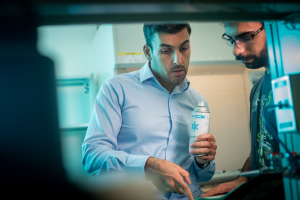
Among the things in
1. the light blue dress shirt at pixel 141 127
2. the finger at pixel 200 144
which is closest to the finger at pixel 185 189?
the finger at pixel 200 144

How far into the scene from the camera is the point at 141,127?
1.43m

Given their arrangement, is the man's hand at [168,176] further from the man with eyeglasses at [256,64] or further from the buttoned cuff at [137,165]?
the man with eyeglasses at [256,64]

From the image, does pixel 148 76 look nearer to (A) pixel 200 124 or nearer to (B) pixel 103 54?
(A) pixel 200 124

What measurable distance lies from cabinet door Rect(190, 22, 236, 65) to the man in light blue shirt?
3.18 ft

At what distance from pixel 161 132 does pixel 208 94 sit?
1308mm

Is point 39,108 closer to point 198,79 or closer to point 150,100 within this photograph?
point 150,100

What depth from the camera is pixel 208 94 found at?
266 centimetres

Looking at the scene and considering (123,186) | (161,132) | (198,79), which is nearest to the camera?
(123,186)

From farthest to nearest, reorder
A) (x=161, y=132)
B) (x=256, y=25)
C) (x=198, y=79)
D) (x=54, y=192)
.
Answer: (x=198, y=79) → (x=161, y=132) → (x=256, y=25) → (x=54, y=192)

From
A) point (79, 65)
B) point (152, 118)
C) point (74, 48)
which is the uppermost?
point (74, 48)

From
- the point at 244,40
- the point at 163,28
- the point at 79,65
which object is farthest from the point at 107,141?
the point at 79,65

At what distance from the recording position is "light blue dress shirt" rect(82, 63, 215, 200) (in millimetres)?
1356

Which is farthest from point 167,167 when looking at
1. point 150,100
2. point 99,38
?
point 99,38

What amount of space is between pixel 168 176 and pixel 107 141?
408mm
